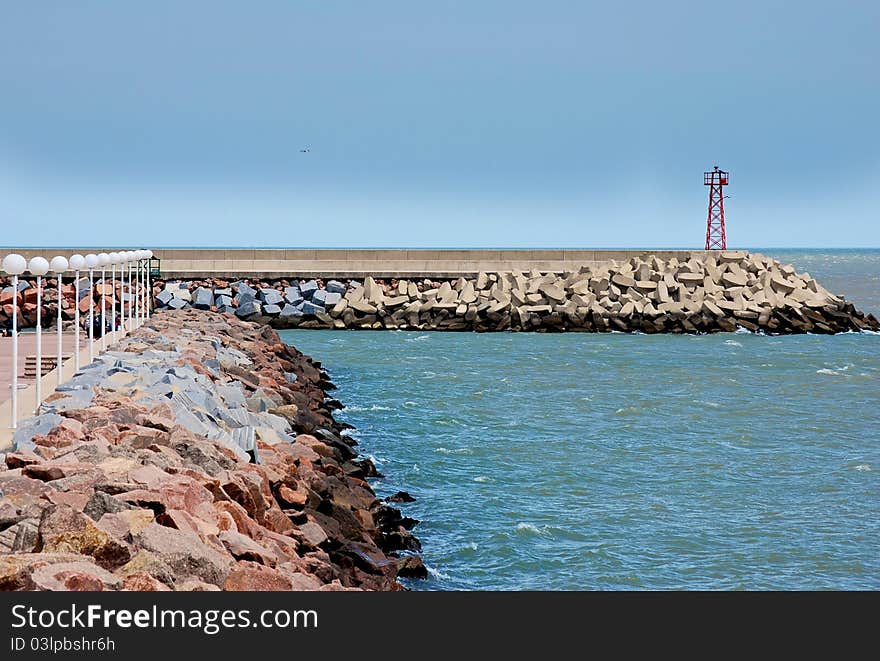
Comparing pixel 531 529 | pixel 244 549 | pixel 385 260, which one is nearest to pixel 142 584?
pixel 244 549

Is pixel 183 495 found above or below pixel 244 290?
below

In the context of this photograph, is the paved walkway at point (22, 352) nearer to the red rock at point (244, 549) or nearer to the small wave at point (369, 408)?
the small wave at point (369, 408)

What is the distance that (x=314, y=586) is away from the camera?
536 centimetres

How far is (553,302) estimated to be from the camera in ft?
92.1

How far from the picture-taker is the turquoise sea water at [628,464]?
7705 millimetres

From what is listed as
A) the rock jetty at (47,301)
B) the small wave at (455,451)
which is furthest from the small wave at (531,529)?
the rock jetty at (47,301)

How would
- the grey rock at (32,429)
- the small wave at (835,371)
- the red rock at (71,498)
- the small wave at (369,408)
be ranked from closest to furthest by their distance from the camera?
1. the red rock at (71,498)
2. the grey rock at (32,429)
3. the small wave at (369,408)
4. the small wave at (835,371)

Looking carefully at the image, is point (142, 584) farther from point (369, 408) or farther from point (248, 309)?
point (248, 309)

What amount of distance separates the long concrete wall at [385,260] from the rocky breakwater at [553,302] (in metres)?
0.77

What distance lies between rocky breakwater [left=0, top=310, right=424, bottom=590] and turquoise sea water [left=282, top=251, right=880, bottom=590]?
2.39 ft

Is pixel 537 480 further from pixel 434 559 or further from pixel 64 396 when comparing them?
pixel 64 396

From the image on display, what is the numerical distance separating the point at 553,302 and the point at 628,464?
56.6ft
